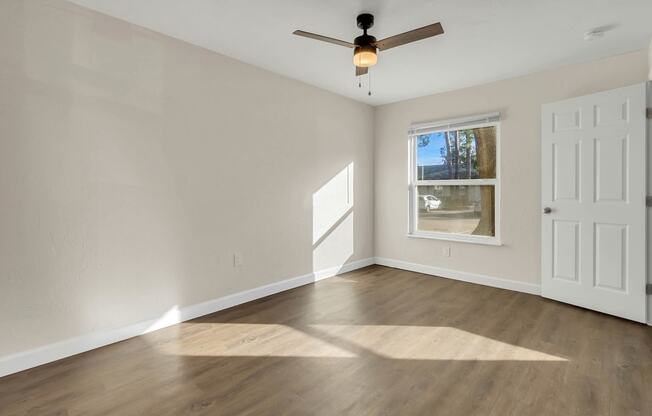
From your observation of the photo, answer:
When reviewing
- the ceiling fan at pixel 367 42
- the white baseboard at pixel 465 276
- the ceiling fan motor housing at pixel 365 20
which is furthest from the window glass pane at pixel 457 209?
the ceiling fan motor housing at pixel 365 20

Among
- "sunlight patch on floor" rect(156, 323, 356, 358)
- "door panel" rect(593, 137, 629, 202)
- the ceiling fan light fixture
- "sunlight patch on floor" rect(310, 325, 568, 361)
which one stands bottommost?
"sunlight patch on floor" rect(310, 325, 568, 361)

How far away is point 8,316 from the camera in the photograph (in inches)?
83.8

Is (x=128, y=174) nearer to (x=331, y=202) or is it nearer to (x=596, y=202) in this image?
(x=331, y=202)

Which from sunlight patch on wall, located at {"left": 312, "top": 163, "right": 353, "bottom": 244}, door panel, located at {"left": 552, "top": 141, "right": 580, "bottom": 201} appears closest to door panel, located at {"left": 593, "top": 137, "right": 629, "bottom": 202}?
door panel, located at {"left": 552, "top": 141, "right": 580, "bottom": 201}

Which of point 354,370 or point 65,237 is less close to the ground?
point 65,237

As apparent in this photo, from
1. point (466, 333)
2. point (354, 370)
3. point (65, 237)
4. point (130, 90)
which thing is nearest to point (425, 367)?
point (354, 370)

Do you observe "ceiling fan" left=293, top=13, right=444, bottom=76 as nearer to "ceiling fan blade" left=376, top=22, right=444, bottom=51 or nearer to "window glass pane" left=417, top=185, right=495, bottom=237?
"ceiling fan blade" left=376, top=22, right=444, bottom=51

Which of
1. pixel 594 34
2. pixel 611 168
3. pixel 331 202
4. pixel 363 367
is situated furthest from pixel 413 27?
pixel 363 367

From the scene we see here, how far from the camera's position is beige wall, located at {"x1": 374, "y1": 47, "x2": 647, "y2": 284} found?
11.1 ft

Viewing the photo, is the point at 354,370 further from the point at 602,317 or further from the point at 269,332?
the point at 602,317

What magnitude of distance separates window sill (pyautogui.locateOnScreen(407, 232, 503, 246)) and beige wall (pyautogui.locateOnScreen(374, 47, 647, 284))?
0.07 meters

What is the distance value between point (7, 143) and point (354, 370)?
8.61 feet

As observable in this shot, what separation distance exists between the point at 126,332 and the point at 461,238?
375 cm

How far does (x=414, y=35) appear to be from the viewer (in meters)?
2.27
